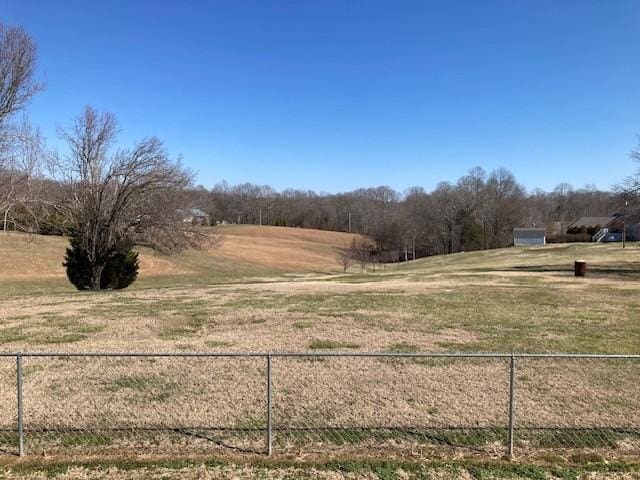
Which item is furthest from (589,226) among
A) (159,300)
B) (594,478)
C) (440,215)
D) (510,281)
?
(594,478)

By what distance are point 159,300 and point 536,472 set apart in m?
14.9

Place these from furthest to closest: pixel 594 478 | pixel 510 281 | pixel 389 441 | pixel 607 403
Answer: pixel 510 281
pixel 607 403
pixel 389 441
pixel 594 478

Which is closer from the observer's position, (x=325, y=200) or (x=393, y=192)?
(x=325, y=200)

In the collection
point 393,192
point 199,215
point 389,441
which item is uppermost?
point 393,192

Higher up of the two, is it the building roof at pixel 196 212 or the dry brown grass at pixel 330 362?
the building roof at pixel 196 212

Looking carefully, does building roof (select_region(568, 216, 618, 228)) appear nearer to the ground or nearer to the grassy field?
the grassy field

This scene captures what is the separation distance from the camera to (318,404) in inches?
310

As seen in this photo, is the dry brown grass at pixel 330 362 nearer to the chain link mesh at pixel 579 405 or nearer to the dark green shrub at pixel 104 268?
the chain link mesh at pixel 579 405

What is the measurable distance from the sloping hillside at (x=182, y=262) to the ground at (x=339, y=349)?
1982cm

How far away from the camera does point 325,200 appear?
166375 mm

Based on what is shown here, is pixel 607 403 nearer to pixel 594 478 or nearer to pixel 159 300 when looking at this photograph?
pixel 594 478

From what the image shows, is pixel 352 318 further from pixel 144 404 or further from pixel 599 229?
pixel 599 229

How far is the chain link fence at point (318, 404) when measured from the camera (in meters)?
6.48

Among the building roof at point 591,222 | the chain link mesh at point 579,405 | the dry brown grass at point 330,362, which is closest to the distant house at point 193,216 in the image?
the dry brown grass at point 330,362
